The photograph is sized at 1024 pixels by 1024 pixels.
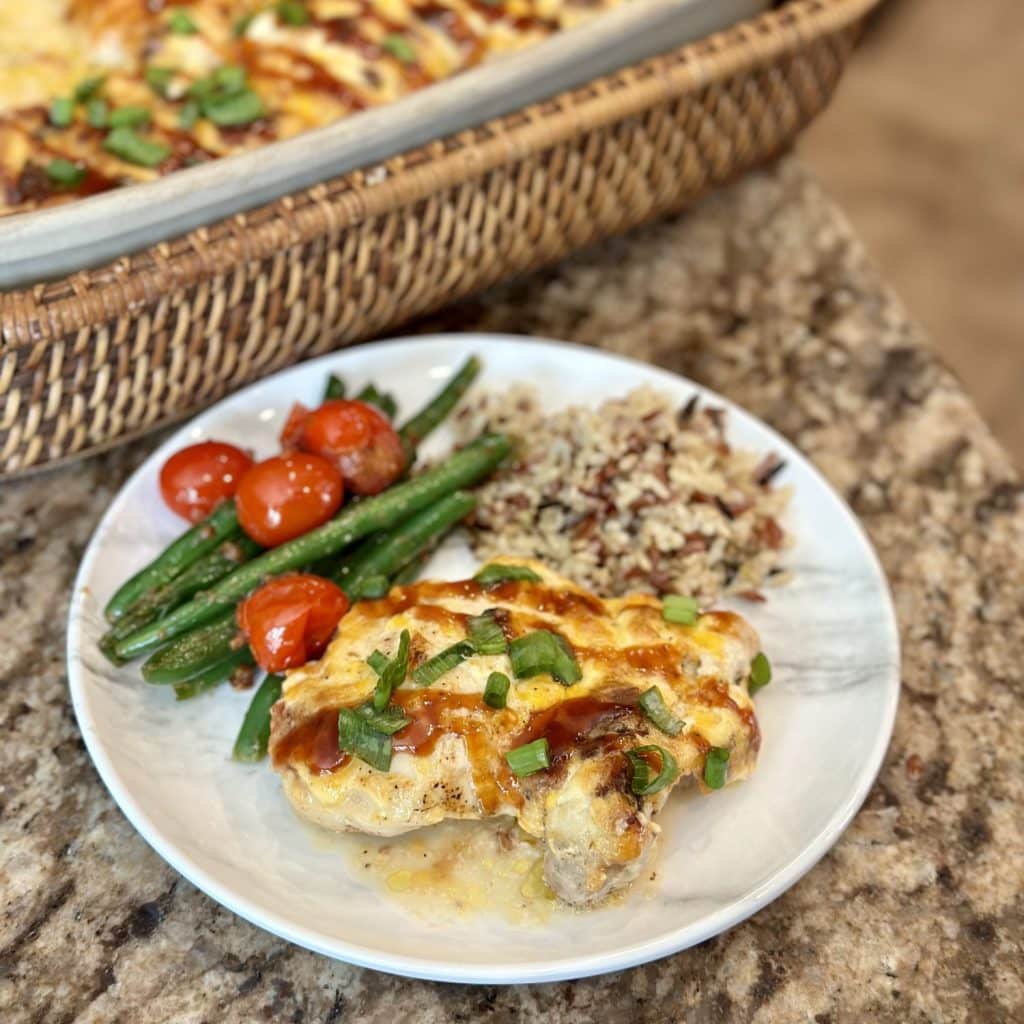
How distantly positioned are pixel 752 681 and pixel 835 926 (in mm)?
475

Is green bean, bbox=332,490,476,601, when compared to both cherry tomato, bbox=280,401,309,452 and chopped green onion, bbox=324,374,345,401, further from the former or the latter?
chopped green onion, bbox=324,374,345,401

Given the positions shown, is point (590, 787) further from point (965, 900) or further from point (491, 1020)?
point (965, 900)

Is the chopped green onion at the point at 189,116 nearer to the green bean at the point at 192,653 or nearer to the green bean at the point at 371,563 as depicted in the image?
the green bean at the point at 371,563

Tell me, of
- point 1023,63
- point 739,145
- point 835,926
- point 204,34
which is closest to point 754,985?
point 835,926

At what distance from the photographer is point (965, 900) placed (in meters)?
2.21

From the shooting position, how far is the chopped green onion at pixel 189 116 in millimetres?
2941

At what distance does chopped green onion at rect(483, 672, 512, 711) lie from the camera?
201 cm

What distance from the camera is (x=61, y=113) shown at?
2.88m

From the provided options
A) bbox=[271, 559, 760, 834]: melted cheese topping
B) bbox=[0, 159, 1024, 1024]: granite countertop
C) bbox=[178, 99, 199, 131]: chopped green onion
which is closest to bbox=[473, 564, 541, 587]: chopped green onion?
bbox=[271, 559, 760, 834]: melted cheese topping

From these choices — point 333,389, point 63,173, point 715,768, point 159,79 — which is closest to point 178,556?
point 333,389

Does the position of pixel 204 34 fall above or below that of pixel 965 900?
above

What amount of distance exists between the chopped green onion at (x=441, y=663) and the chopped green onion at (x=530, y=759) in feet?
0.68

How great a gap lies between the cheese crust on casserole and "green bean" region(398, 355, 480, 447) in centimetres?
73

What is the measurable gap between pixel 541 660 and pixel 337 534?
0.67m
